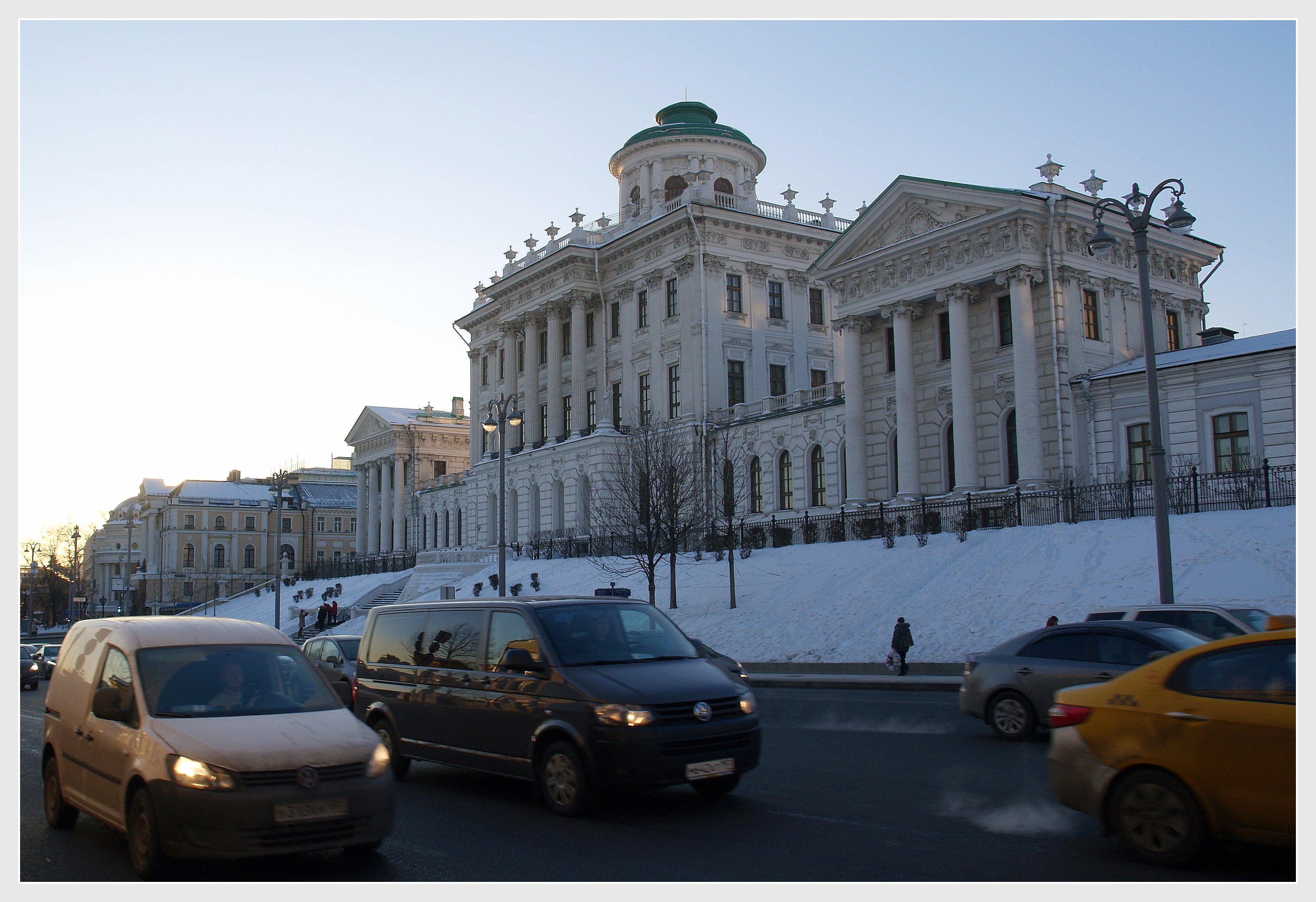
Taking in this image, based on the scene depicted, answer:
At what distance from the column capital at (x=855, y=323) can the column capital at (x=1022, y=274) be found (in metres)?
6.73

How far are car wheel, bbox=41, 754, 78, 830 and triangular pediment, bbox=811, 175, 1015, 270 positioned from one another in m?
35.0

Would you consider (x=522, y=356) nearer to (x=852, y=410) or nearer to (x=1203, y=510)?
(x=852, y=410)

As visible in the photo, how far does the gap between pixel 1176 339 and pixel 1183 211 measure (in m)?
25.2

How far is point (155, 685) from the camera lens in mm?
7840

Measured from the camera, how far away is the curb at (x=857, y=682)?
22.1 metres

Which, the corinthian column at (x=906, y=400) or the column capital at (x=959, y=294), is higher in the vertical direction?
the column capital at (x=959, y=294)

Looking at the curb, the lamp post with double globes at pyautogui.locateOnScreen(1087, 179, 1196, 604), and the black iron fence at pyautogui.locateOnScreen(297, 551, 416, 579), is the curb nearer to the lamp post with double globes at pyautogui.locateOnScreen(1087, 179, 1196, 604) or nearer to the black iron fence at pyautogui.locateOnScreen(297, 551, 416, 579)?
the lamp post with double globes at pyautogui.locateOnScreen(1087, 179, 1196, 604)

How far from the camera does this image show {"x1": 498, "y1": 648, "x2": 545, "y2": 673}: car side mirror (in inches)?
381

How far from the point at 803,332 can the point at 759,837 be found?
5098 cm

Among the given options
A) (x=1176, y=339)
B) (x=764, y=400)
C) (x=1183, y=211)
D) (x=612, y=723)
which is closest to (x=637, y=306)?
(x=764, y=400)

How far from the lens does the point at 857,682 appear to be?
23359 millimetres

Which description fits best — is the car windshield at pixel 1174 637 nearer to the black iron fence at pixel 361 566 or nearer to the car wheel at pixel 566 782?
the car wheel at pixel 566 782

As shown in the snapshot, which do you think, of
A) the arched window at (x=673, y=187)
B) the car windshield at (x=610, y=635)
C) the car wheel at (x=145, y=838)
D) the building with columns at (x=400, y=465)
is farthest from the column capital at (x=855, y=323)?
the building with columns at (x=400, y=465)

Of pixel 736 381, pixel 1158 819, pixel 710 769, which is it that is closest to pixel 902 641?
pixel 710 769
